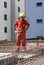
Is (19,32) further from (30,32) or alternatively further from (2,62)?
(30,32)

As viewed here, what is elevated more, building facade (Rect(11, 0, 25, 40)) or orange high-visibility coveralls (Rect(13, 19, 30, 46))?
building facade (Rect(11, 0, 25, 40))

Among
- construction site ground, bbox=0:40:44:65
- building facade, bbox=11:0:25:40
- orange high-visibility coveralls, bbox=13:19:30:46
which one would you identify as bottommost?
construction site ground, bbox=0:40:44:65

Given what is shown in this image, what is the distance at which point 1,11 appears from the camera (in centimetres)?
4597

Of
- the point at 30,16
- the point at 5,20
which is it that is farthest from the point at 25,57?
the point at 30,16

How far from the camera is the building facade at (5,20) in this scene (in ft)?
151

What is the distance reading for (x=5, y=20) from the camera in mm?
47438

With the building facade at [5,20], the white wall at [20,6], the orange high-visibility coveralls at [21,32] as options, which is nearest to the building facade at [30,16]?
the building facade at [5,20]

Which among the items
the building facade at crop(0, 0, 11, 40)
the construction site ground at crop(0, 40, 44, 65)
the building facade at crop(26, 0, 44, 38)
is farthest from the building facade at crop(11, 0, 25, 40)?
the construction site ground at crop(0, 40, 44, 65)

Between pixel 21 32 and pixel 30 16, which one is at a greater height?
pixel 30 16

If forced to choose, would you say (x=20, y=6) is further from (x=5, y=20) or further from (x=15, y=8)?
(x=5, y=20)

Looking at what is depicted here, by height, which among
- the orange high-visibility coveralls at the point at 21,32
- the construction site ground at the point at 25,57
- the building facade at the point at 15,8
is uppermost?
the building facade at the point at 15,8

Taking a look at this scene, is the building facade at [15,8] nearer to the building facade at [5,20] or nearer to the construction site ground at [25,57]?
the building facade at [5,20]

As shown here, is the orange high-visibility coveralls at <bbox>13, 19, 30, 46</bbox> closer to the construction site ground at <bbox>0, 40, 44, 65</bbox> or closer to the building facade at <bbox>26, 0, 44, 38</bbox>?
the construction site ground at <bbox>0, 40, 44, 65</bbox>

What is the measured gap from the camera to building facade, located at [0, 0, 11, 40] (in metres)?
46.1
